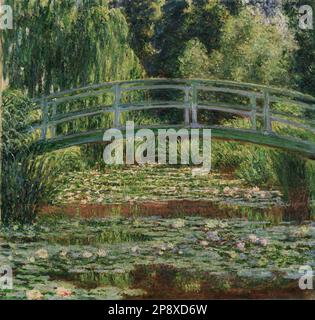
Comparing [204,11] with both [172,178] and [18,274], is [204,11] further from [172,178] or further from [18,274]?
[18,274]

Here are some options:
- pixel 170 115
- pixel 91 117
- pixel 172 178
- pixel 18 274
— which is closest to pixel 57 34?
pixel 91 117

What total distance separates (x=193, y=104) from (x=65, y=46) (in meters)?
1.54

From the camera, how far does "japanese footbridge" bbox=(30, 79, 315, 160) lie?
6887mm

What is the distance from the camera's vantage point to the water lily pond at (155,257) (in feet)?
17.9

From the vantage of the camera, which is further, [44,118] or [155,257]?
[44,118]

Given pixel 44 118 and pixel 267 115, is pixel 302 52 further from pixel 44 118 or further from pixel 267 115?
pixel 44 118

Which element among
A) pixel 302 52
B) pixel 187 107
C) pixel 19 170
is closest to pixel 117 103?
pixel 187 107

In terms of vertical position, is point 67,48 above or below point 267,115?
above

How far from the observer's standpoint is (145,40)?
7.20 meters

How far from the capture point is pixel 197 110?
713 cm

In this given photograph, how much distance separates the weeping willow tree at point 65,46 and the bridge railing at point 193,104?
0.70 ft

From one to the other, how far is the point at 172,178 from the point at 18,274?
1774 millimetres

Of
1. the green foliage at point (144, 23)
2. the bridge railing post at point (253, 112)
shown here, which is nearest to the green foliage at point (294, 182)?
the bridge railing post at point (253, 112)

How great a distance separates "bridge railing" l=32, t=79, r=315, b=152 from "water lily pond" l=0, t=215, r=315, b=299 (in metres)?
1.03
